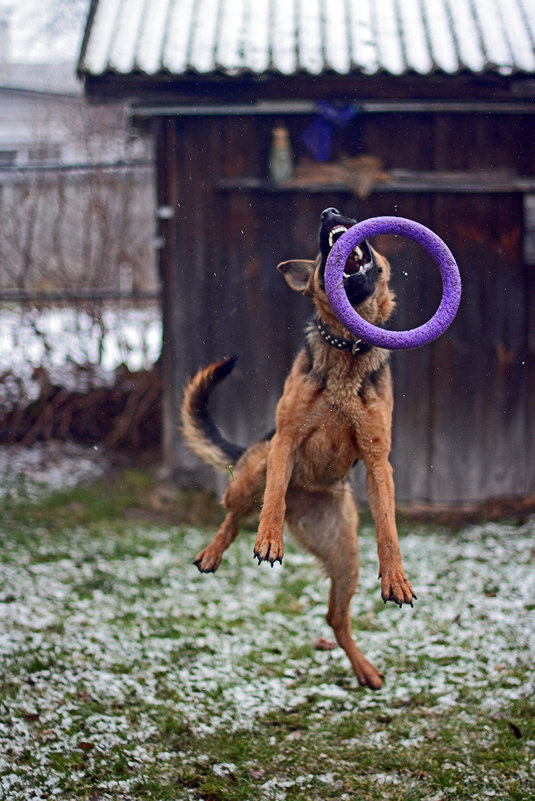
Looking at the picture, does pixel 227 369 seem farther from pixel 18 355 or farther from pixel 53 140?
pixel 53 140

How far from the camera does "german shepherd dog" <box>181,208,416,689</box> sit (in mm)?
2600

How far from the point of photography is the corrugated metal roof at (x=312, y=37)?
Result: 5.21 meters

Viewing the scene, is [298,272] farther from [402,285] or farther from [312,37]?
[312,37]

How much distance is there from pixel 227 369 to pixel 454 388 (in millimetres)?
3193

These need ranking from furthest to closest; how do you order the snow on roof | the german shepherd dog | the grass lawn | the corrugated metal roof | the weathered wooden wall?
the snow on roof
the corrugated metal roof
the weathered wooden wall
the grass lawn
the german shepherd dog

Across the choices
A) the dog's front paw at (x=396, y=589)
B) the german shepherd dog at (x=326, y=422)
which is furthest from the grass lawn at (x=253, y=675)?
the dog's front paw at (x=396, y=589)

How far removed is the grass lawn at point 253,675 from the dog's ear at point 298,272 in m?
2.18

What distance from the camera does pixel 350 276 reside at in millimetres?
2611

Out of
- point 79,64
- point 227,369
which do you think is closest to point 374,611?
point 227,369

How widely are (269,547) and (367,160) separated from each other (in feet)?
12.0

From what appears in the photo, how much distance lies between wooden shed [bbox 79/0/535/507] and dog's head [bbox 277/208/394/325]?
1141mm

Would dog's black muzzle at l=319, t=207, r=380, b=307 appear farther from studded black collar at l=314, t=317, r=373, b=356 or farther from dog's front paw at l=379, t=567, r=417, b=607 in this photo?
dog's front paw at l=379, t=567, r=417, b=607

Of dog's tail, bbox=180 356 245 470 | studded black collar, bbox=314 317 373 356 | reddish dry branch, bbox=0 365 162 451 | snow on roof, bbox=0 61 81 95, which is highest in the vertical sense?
snow on roof, bbox=0 61 81 95

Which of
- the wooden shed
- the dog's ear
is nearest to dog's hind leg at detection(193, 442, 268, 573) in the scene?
the dog's ear
